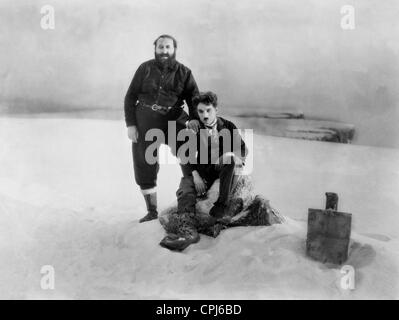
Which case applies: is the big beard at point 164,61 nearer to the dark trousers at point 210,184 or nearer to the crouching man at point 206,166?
the crouching man at point 206,166

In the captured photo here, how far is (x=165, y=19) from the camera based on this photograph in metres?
3.62

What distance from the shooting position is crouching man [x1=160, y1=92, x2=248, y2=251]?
3104mm

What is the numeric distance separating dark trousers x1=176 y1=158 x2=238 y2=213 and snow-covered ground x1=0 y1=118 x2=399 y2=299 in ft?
0.74

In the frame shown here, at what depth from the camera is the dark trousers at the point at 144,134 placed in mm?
3311

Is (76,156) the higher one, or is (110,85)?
(110,85)

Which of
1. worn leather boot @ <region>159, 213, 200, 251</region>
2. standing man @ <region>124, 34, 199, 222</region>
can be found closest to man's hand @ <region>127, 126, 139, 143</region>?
standing man @ <region>124, 34, 199, 222</region>

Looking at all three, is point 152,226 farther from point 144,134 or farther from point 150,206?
point 144,134

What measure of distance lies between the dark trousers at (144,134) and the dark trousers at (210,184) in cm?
27

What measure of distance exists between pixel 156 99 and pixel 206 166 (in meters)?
0.56

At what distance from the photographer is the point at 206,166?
3.17m

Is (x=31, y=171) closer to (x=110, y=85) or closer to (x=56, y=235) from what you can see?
(x=56, y=235)

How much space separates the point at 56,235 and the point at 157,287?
0.82 meters
